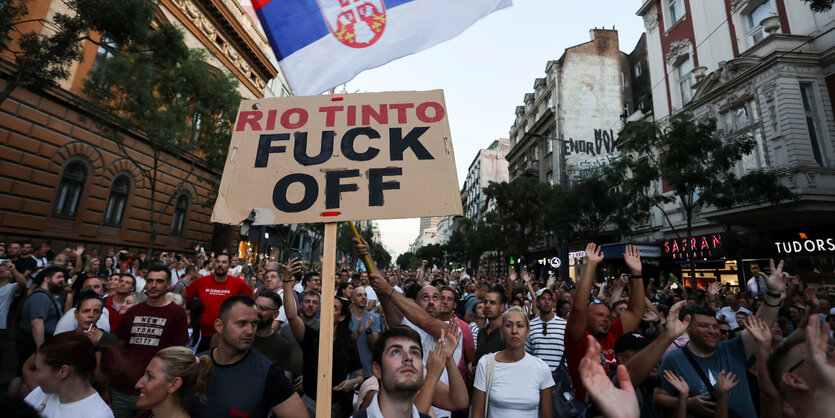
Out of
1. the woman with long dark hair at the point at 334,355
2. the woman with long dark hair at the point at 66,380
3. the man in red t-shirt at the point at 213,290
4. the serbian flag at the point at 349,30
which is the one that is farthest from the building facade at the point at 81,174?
the woman with long dark hair at the point at 66,380

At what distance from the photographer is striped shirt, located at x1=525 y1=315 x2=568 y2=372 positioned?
4566mm

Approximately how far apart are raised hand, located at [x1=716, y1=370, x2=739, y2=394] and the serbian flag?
3.37m

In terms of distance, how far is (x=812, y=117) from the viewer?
13695mm

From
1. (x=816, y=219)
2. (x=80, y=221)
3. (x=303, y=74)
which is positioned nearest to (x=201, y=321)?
(x=303, y=74)

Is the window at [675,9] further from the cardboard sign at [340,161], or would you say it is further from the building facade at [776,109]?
the cardboard sign at [340,161]

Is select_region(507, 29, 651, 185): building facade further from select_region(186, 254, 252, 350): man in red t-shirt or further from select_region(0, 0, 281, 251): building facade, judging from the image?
select_region(186, 254, 252, 350): man in red t-shirt

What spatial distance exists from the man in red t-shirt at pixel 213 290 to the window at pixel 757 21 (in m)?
20.3

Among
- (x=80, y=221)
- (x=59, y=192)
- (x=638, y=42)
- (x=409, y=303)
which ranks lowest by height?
(x=409, y=303)

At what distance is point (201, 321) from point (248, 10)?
1144 inches

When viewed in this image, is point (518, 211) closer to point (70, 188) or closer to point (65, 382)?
point (70, 188)

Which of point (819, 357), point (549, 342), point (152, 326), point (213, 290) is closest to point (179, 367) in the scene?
point (152, 326)

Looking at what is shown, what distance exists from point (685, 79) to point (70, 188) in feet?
90.0

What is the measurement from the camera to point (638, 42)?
35.0m

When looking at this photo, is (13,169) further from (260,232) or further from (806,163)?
(806,163)
